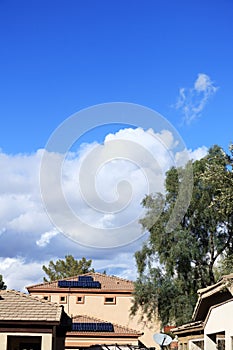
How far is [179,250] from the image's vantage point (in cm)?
3756

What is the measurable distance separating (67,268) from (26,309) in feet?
207

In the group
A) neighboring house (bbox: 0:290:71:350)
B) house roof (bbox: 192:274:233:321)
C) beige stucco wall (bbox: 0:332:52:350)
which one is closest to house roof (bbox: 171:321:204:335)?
house roof (bbox: 192:274:233:321)

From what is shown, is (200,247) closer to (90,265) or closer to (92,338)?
(92,338)

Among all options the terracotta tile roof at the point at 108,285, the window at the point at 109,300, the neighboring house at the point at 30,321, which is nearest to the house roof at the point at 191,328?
the neighboring house at the point at 30,321

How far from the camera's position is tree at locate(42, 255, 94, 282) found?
84625mm

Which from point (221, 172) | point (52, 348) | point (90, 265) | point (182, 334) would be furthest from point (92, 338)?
point (90, 265)

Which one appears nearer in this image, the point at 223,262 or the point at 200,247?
the point at 223,262

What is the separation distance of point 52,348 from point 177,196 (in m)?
18.6

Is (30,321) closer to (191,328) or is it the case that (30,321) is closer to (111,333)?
(191,328)

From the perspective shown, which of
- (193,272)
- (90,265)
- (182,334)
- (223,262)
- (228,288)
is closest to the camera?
(228,288)

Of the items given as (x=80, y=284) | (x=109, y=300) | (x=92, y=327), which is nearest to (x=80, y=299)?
(x=80, y=284)

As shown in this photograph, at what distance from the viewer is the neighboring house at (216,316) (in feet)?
52.2

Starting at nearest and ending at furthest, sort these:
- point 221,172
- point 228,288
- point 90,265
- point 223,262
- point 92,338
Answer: point 228,288
point 221,172
point 223,262
point 92,338
point 90,265

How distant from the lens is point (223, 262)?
21469 millimetres
